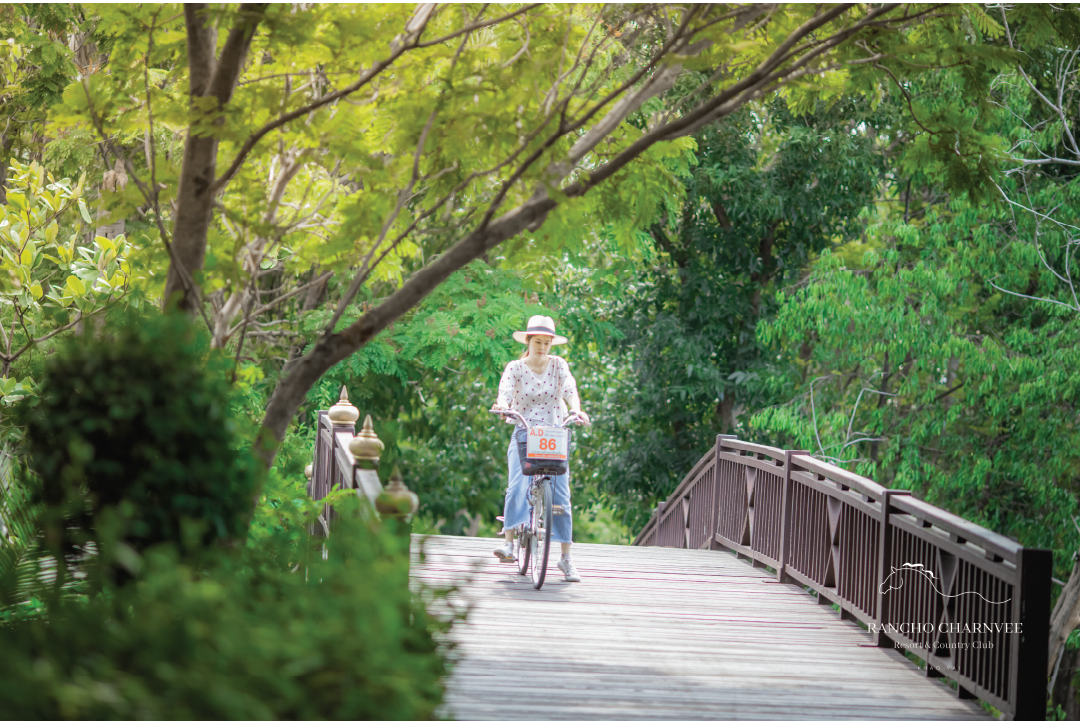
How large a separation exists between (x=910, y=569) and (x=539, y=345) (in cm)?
317

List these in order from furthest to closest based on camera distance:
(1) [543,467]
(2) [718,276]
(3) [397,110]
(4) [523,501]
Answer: (2) [718,276]
(4) [523,501]
(1) [543,467]
(3) [397,110]

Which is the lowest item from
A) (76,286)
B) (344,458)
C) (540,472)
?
(540,472)

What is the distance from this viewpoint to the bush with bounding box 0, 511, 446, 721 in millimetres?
1934

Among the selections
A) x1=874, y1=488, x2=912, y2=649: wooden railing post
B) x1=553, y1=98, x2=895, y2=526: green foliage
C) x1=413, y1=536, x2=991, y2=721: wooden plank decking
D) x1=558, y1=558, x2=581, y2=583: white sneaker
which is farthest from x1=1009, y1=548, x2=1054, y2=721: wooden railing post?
x1=553, y1=98, x2=895, y2=526: green foliage

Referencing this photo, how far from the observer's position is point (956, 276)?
512 inches

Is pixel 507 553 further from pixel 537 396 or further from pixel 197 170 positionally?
pixel 197 170

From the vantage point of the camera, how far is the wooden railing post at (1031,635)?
4.59 meters

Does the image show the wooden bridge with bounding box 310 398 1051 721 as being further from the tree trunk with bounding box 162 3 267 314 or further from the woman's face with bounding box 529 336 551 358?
the woman's face with bounding box 529 336 551 358

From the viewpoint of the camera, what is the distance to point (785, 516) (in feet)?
27.3

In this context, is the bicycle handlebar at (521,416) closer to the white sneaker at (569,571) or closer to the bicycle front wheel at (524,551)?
the bicycle front wheel at (524,551)

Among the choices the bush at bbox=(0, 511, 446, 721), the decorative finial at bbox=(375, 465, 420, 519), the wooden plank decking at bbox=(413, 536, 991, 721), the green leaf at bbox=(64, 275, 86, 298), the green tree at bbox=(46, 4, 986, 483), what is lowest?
the wooden plank decking at bbox=(413, 536, 991, 721)

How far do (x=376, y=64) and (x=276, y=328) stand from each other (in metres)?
2.22

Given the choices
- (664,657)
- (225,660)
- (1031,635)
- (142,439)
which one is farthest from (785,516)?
(225,660)

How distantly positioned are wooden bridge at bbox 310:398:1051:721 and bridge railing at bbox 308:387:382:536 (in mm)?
28
